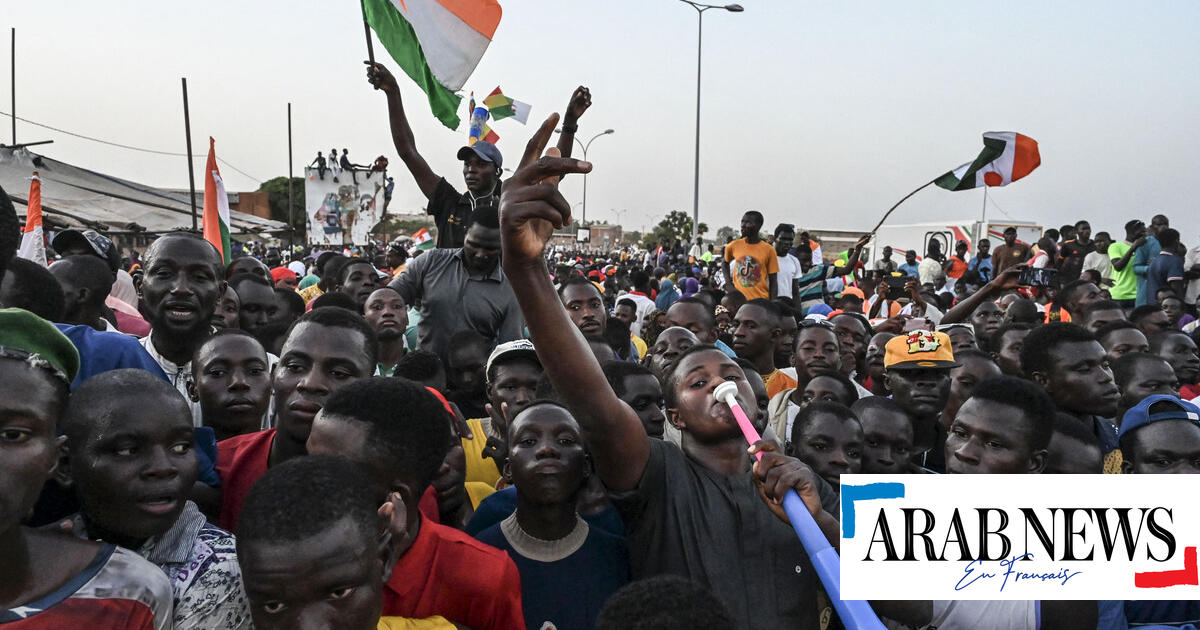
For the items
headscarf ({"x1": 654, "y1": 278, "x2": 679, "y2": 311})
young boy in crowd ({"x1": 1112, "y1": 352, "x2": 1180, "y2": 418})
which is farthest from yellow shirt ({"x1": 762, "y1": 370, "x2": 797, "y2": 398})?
headscarf ({"x1": 654, "y1": 278, "x2": 679, "y2": 311})

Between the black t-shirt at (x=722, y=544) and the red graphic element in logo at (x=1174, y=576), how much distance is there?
83cm

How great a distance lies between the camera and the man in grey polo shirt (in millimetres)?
4973

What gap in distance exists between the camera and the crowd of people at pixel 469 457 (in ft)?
5.80

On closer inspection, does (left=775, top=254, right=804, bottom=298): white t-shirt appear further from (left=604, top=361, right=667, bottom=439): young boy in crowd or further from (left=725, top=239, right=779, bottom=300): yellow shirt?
(left=604, top=361, right=667, bottom=439): young boy in crowd

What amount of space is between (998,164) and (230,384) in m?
7.68

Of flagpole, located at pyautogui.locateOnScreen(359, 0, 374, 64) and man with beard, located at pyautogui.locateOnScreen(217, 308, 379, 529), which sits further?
flagpole, located at pyautogui.locateOnScreen(359, 0, 374, 64)

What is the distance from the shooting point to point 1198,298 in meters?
9.84

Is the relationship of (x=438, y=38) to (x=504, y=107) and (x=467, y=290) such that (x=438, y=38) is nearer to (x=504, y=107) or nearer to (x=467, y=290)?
(x=467, y=290)

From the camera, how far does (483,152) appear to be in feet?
18.8

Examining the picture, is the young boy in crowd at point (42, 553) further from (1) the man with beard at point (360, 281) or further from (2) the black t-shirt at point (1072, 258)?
(2) the black t-shirt at point (1072, 258)

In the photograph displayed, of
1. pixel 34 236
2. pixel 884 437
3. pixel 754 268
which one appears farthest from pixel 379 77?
pixel 754 268

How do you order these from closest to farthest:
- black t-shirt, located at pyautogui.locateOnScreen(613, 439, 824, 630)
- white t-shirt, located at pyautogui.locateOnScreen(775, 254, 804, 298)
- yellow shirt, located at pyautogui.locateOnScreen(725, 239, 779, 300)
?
black t-shirt, located at pyautogui.locateOnScreen(613, 439, 824, 630) → yellow shirt, located at pyautogui.locateOnScreen(725, 239, 779, 300) → white t-shirt, located at pyautogui.locateOnScreen(775, 254, 804, 298)

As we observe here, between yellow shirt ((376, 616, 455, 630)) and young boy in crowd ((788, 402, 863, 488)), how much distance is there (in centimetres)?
179

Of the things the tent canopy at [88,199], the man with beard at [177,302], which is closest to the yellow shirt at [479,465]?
the man with beard at [177,302]
